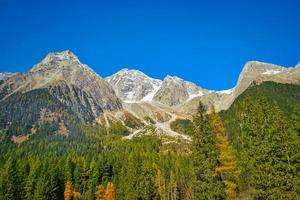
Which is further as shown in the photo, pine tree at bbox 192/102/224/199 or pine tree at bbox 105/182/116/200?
pine tree at bbox 105/182/116/200

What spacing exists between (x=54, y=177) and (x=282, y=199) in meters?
79.1

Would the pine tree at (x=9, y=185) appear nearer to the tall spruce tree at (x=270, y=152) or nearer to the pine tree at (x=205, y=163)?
the pine tree at (x=205, y=163)

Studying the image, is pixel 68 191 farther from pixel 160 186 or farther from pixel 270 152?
pixel 270 152

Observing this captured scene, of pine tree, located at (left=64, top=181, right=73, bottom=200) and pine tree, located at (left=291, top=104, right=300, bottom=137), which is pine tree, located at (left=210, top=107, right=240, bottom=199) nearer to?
pine tree, located at (left=291, top=104, right=300, bottom=137)

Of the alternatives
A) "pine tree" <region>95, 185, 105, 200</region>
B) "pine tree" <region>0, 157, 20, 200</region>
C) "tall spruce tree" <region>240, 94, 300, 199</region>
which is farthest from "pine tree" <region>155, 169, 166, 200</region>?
"tall spruce tree" <region>240, 94, 300, 199</region>

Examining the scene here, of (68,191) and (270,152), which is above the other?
(68,191)

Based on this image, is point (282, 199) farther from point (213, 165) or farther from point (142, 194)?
point (142, 194)

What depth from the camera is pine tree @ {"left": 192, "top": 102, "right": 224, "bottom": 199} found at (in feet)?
128

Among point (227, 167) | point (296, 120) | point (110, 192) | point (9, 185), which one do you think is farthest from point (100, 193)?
point (227, 167)

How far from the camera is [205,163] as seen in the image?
3928 cm

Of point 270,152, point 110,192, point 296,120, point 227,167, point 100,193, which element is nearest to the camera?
Answer: point 227,167

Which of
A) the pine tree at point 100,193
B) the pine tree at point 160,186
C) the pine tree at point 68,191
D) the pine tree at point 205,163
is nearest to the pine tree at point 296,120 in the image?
the pine tree at point 205,163

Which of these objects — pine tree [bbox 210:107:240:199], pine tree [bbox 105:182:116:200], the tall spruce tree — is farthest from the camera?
pine tree [bbox 105:182:116:200]

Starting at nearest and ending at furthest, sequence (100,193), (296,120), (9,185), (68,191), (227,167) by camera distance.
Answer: (227,167), (296,120), (9,185), (68,191), (100,193)
